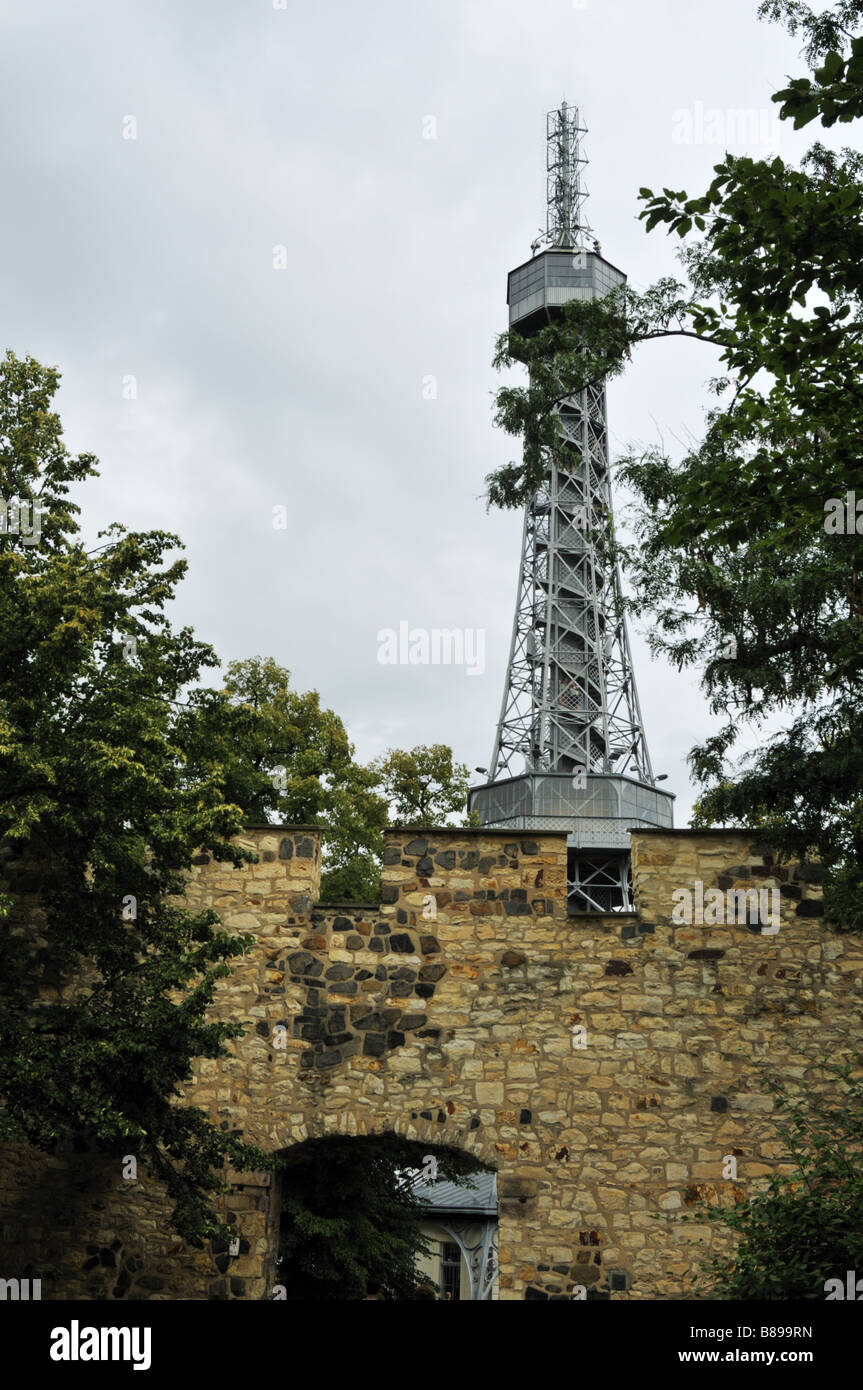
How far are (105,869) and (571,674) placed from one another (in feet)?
197

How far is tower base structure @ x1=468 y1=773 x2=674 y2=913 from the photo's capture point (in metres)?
60.2

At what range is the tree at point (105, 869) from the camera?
928 cm

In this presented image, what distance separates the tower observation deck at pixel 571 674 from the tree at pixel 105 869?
4963 cm

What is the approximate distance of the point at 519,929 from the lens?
37.4ft

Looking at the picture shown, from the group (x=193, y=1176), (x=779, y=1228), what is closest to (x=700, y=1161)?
(x=779, y=1228)

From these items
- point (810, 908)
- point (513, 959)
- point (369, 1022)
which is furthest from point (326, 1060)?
point (810, 908)

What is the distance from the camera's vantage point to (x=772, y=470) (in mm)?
8156

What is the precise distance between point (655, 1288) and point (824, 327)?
8.04 metres

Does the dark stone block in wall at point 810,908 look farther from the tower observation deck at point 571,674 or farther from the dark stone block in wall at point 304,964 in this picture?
the tower observation deck at point 571,674

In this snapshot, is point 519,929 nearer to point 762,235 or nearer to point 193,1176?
point 193,1176

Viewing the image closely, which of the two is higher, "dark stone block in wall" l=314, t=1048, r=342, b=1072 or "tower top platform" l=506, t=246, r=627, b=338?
"tower top platform" l=506, t=246, r=627, b=338

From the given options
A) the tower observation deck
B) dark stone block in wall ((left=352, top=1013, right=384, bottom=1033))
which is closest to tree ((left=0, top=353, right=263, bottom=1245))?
dark stone block in wall ((left=352, top=1013, right=384, bottom=1033))

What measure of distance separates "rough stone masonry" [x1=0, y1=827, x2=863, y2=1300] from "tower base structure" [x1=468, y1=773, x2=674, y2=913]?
48136 millimetres

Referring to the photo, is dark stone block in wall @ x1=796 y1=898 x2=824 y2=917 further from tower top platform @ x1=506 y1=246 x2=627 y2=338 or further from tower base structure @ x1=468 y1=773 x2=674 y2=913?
tower top platform @ x1=506 y1=246 x2=627 y2=338
